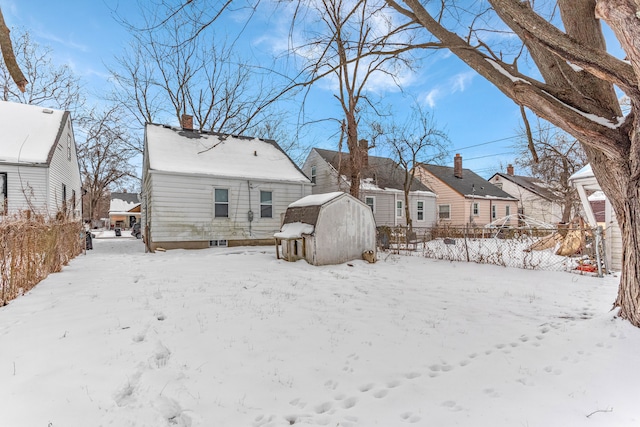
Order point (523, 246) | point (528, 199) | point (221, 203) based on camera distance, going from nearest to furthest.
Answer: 1. point (523, 246)
2. point (221, 203)
3. point (528, 199)

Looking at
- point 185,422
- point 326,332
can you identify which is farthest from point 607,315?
point 185,422

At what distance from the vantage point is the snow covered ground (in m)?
2.42

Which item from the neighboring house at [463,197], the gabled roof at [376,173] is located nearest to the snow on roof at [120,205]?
the gabled roof at [376,173]

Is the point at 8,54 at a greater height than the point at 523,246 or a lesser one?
greater

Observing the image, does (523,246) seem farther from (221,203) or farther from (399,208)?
(221,203)

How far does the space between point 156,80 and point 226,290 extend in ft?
73.9

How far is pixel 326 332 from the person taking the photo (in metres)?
4.07

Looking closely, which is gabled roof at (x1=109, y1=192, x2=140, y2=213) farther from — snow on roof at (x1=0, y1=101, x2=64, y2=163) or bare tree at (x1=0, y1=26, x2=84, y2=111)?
snow on roof at (x1=0, y1=101, x2=64, y2=163)

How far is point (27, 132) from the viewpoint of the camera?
47.5 ft

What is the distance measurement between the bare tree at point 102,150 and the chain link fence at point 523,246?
22099 mm

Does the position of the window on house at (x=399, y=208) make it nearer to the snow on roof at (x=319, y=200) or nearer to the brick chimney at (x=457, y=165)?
the brick chimney at (x=457, y=165)

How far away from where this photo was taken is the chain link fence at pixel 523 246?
858cm

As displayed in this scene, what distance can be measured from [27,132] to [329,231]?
48.3 feet

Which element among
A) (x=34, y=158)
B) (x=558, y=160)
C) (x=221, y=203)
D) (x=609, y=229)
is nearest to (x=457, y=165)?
(x=558, y=160)
